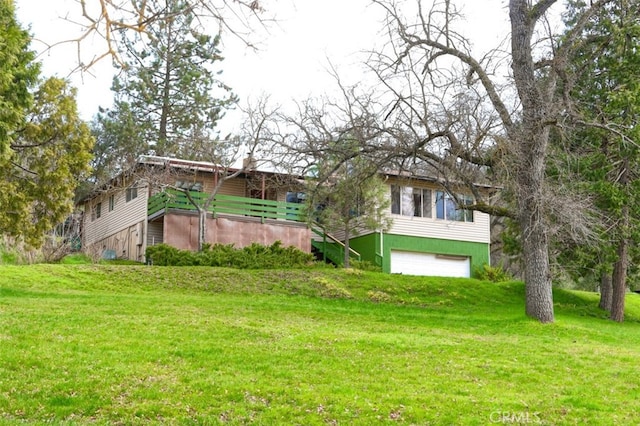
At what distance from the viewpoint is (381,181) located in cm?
3359

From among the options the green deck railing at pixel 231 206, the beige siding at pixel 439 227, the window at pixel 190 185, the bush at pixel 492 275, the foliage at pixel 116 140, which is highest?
the foliage at pixel 116 140

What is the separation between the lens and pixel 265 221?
34.3 metres

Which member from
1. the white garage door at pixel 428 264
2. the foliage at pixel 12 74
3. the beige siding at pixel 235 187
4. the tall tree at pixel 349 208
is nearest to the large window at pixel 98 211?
the beige siding at pixel 235 187

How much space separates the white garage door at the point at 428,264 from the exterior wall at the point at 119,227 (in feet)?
37.3

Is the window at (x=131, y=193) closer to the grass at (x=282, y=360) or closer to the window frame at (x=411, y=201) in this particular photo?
the grass at (x=282, y=360)

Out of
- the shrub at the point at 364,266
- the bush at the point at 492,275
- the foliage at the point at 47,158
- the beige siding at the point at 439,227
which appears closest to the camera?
the foliage at the point at 47,158

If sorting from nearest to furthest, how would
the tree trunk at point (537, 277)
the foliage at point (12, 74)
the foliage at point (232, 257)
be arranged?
the foliage at point (12, 74)
the tree trunk at point (537, 277)
the foliage at point (232, 257)

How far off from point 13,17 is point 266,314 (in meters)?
9.22

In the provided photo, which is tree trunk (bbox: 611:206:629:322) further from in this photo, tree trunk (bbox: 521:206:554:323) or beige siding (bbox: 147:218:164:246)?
beige siding (bbox: 147:218:164:246)

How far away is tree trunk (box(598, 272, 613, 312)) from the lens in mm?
29375

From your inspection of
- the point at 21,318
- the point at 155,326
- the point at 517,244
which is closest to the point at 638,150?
the point at 517,244

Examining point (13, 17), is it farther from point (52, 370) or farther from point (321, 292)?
point (321, 292)

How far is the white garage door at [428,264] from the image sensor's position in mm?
36406

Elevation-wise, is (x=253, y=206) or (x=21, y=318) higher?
(x=253, y=206)
